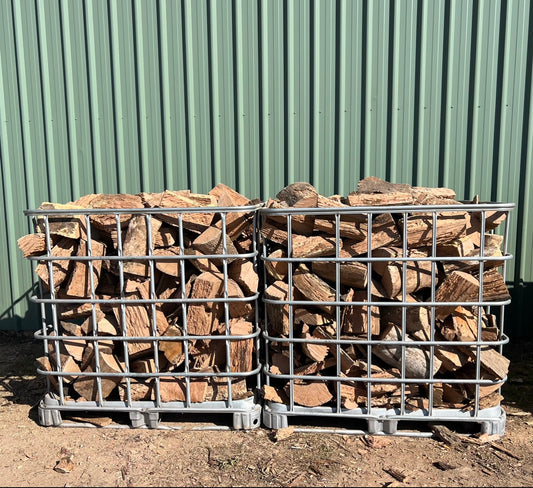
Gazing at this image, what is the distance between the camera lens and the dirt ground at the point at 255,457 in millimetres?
2438

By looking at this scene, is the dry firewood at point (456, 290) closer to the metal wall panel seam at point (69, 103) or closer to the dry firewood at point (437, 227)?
the dry firewood at point (437, 227)

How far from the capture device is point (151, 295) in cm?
278

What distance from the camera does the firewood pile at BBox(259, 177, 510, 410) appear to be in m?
2.65

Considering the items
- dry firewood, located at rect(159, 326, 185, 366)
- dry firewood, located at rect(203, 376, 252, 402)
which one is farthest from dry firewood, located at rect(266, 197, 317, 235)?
dry firewood, located at rect(203, 376, 252, 402)

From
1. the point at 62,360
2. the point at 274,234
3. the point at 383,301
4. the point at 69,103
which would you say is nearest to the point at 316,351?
the point at 383,301

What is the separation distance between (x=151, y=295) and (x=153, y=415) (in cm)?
77

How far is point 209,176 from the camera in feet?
14.0

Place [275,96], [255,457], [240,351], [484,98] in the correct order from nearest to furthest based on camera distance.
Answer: [255,457]
[240,351]
[484,98]
[275,96]

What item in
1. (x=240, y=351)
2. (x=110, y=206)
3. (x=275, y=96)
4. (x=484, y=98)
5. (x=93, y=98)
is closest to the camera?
(x=240, y=351)

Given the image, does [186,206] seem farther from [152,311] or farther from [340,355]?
[340,355]

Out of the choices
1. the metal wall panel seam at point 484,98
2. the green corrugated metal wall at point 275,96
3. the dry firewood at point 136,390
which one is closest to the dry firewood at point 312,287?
the dry firewood at point 136,390

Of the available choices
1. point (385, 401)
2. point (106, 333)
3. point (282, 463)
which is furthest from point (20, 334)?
point (385, 401)

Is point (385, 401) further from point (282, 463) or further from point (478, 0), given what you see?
point (478, 0)

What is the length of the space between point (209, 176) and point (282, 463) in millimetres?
2591
